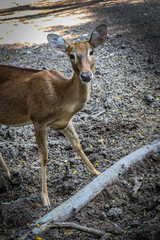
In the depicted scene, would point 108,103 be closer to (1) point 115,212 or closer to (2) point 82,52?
(2) point 82,52

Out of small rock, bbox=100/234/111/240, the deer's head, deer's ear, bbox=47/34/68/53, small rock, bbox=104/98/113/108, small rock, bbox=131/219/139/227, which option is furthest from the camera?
small rock, bbox=104/98/113/108

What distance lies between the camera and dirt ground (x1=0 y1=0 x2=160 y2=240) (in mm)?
2904

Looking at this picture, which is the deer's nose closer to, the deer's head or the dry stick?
the deer's head

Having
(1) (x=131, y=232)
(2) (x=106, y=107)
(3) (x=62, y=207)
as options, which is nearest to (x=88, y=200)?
(3) (x=62, y=207)

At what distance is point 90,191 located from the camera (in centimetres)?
306

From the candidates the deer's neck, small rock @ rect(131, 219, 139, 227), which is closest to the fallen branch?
small rock @ rect(131, 219, 139, 227)

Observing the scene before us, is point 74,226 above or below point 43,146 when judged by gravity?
below

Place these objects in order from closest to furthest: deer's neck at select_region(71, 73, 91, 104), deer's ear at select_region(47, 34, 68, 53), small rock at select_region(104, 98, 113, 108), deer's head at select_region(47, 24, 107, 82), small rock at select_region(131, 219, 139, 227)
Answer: small rock at select_region(131, 219, 139, 227) → deer's head at select_region(47, 24, 107, 82) → deer's neck at select_region(71, 73, 91, 104) → deer's ear at select_region(47, 34, 68, 53) → small rock at select_region(104, 98, 113, 108)

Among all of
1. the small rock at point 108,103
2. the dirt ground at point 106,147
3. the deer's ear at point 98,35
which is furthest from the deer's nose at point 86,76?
the small rock at point 108,103

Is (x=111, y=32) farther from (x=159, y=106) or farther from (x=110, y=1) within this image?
(x=159, y=106)

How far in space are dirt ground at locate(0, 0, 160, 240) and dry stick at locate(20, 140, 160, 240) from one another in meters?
0.07

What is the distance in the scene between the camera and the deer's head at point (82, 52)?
3010mm

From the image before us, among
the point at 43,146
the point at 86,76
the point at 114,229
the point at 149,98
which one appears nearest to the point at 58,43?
the point at 86,76

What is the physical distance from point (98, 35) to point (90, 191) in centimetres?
176
